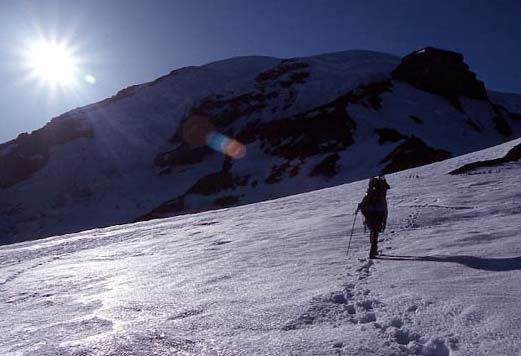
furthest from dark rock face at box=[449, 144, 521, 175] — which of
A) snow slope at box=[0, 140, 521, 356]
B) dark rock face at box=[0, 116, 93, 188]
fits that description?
dark rock face at box=[0, 116, 93, 188]

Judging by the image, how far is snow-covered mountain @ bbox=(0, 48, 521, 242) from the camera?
58.3 metres

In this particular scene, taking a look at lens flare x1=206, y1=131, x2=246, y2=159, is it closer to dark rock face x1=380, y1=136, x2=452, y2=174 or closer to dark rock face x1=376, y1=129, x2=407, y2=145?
dark rock face x1=376, y1=129, x2=407, y2=145

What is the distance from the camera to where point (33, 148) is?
101625 millimetres

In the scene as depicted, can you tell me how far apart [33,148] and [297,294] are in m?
107

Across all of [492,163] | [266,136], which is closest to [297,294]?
[492,163]

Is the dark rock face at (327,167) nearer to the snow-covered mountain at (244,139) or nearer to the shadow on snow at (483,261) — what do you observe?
the snow-covered mountain at (244,139)

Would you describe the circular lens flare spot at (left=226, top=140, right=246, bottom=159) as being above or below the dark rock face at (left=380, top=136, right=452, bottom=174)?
above

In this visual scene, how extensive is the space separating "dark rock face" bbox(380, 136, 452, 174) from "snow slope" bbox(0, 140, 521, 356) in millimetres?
30599

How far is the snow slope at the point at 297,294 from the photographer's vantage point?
493 centimetres

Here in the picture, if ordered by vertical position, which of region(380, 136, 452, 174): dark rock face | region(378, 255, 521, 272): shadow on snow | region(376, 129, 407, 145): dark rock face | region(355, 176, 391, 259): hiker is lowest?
region(378, 255, 521, 272): shadow on snow

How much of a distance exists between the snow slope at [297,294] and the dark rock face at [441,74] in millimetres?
73350

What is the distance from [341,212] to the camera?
17.3m

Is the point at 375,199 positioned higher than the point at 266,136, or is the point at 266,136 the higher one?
the point at 266,136

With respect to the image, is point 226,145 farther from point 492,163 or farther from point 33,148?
point 492,163
